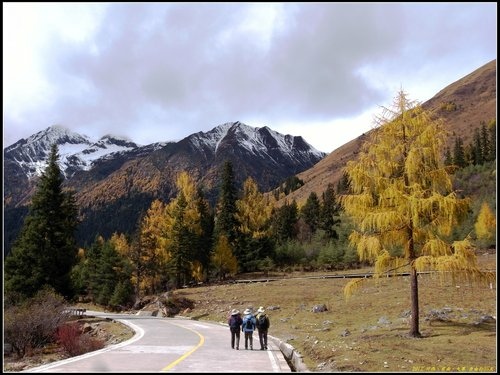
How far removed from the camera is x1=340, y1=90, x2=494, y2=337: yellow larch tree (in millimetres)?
17938

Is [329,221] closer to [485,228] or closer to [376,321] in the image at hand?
[485,228]

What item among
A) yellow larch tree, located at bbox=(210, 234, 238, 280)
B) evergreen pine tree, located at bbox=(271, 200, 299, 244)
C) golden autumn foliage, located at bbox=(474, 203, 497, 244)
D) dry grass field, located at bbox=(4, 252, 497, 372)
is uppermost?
evergreen pine tree, located at bbox=(271, 200, 299, 244)

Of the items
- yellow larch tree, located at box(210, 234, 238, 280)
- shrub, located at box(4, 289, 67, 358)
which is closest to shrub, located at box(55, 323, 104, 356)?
shrub, located at box(4, 289, 67, 358)

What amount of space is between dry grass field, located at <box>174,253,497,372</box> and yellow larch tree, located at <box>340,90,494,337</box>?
2.06m

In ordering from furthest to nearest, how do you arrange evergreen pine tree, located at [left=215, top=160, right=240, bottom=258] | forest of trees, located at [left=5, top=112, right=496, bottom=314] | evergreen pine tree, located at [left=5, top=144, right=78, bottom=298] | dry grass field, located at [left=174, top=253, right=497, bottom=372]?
1. evergreen pine tree, located at [left=215, top=160, right=240, bottom=258]
2. forest of trees, located at [left=5, top=112, right=496, bottom=314]
3. evergreen pine tree, located at [left=5, top=144, right=78, bottom=298]
4. dry grass field, located at [left=174, top=253, right=497, bottom=372]

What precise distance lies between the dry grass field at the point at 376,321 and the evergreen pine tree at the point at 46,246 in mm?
11371

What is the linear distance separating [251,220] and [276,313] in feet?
97.3

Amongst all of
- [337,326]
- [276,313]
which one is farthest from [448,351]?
[276,313]

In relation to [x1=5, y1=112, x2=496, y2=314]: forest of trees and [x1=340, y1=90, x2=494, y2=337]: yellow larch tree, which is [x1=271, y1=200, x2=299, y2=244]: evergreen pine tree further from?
[x1=340, y1=90, x2=494, y2=337]: yellow larch tree

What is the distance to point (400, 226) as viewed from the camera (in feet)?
63.3

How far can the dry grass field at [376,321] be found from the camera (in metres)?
13.1

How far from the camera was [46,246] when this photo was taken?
112 ft

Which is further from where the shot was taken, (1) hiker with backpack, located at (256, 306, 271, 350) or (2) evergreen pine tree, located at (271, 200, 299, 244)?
(2) evergreen pine tree, located at (271, 200, 299, 244)

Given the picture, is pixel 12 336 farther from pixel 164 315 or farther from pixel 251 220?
pixel 251 220
